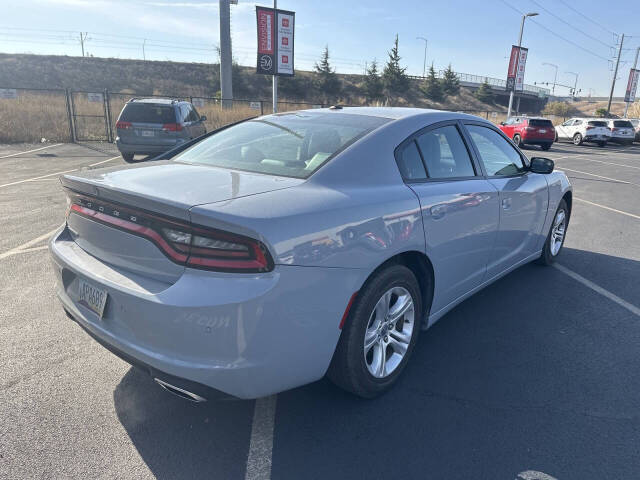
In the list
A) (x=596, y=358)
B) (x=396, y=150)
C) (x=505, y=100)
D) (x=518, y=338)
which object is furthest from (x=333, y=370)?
(x=505, y=100)

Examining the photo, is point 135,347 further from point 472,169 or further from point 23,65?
point 23,65

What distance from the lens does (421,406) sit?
8.93ft

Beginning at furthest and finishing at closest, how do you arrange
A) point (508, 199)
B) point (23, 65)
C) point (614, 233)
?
1. point (23, 65)
2. point (614, 233)
3. point (508, 199)

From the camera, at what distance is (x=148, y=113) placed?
1180cm

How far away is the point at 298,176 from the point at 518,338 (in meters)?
2.18

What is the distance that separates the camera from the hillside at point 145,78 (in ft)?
171

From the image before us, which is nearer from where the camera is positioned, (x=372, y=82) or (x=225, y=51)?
(x=225, y=51)

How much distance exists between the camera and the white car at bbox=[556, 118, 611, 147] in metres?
26.0

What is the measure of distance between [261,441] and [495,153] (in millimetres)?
2968

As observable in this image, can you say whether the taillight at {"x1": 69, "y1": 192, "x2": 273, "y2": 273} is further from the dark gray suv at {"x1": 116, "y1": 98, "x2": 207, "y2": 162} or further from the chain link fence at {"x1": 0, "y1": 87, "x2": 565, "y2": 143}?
the chain link fence at {"x1": 0, "y1": 87, "x2": 565, "y2": 143}

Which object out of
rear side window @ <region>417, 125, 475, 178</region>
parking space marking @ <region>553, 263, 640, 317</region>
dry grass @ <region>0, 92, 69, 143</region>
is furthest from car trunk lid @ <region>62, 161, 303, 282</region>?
dry grass @ <region>0, 92, 69, 143</region>

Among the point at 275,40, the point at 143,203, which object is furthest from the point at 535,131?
the point at 143,203

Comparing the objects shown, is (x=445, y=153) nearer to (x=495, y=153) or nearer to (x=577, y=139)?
(x=495, y=153)

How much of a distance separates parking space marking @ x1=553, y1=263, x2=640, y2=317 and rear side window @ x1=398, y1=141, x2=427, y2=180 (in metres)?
2.59
